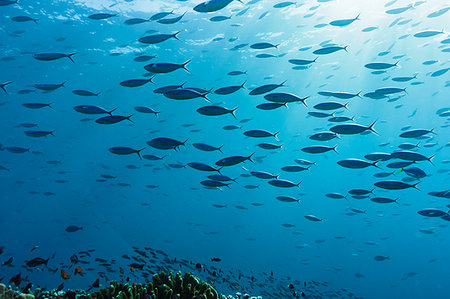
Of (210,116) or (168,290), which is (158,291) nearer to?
(168,290)

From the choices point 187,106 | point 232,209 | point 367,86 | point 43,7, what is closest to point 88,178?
point 187,106

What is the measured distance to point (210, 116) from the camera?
3584 centimetres

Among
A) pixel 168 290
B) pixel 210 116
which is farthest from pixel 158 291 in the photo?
pixel 210 116

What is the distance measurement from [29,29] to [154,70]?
2399 centimetres

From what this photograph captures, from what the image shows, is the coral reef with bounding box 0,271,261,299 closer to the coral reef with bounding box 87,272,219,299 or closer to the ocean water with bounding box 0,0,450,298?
the coral reef with bounding box 87,272,219,299

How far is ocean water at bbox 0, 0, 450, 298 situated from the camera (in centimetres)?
1043

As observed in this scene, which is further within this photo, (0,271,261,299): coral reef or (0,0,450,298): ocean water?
(0,0,450,298): ocean water

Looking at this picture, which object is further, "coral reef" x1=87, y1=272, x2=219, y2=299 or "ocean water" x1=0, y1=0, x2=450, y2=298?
"ocean water" x1=0, y1=0, x2=450, y2=298

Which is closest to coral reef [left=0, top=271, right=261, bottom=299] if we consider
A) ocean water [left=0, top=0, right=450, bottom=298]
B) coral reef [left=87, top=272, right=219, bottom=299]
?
coral reef [left=87, top=272, right=219, bottom=299]

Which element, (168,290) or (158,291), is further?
(158,291)

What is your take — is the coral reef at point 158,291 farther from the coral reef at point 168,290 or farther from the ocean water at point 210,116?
the ocean water at point 210,116

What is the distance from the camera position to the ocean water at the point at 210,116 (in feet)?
34.2

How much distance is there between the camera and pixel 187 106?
32.5m

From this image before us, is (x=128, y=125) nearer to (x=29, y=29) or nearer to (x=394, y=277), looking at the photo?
(x=29, y=29)
